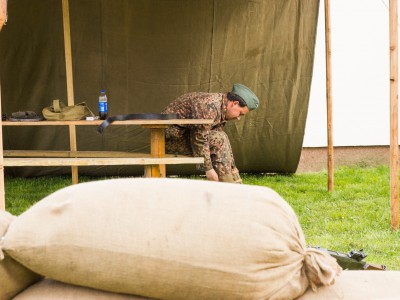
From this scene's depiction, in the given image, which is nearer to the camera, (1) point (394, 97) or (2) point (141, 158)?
(1) point (394, 97)

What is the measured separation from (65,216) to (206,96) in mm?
3601

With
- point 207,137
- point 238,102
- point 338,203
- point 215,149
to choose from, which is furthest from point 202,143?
point 338,203

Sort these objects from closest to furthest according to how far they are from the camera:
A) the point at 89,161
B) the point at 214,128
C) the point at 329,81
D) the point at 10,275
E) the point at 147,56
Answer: the point at 10,275, the point at 89,161, the point at 214,128, the point at 329,81, the point at 147,56

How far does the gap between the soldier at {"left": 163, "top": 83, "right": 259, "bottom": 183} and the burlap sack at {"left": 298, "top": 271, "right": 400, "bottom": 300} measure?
130 inches

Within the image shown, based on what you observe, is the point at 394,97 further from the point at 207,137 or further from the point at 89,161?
the point at 89,161

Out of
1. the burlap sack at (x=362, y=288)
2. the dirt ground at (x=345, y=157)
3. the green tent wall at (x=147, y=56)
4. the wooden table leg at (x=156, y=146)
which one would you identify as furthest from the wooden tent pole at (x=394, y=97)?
the dirt ground at (x=345, y=157)

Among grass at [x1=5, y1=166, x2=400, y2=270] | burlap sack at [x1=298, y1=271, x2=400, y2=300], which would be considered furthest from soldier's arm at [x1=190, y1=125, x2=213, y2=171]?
burlap sack at [x1=298, y1=271, x2=400, y2=300]

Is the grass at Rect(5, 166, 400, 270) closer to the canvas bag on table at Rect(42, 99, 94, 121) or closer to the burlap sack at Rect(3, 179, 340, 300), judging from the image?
the canvas bag on table at Rect(42, 99, 94, 121)

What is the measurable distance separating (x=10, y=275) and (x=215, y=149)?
3650 mm

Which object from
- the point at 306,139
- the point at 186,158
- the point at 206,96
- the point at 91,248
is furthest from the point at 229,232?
the point at 306,139

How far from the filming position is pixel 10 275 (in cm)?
161

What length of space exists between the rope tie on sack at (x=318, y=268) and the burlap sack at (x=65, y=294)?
42cm

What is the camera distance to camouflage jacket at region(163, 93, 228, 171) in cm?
499

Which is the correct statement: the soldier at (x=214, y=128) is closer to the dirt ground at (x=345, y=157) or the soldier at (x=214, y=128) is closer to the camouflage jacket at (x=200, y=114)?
the camouflage jacket at (x=200, y=114)
